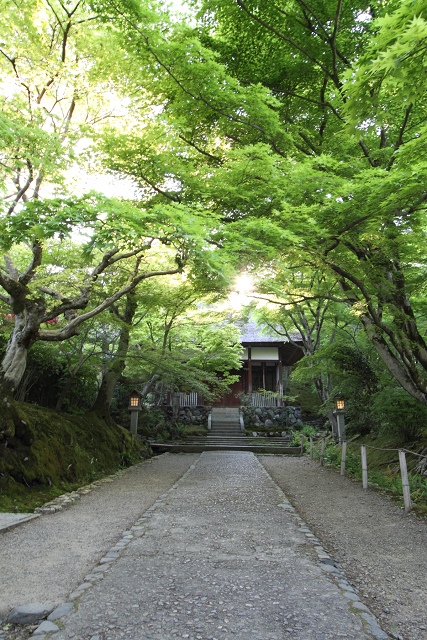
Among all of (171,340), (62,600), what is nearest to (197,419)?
(171,340)

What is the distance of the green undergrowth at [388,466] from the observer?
6.46 m

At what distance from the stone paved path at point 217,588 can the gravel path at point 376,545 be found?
0.76 ft

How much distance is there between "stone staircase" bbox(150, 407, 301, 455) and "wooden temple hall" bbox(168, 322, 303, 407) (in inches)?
67.6

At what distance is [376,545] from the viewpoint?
418cm

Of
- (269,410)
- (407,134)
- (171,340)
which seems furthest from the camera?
(269,410)

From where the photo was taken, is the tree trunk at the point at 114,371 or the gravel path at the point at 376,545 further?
the tree trunk at the point at 114,371

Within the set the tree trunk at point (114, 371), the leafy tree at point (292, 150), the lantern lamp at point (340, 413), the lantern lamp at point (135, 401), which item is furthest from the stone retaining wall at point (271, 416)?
the leafy tree at point (292, 150)

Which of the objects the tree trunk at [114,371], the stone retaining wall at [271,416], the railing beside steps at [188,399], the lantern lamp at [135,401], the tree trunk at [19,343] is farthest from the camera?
the railing beside steps at [188,399]

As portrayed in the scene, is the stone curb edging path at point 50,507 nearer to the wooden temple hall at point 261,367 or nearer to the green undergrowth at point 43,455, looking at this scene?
the green undergrowth at point 43,455

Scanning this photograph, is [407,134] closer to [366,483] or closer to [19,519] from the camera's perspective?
[366,483]

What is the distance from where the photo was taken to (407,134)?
7.10 metres

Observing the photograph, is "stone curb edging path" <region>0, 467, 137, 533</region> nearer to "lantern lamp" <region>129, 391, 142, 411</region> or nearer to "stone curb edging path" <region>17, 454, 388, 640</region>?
"stone curb edging path" <region>17, 454, 388, 640</region>

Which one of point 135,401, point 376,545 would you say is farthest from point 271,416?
point 376,545

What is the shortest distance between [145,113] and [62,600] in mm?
8554
